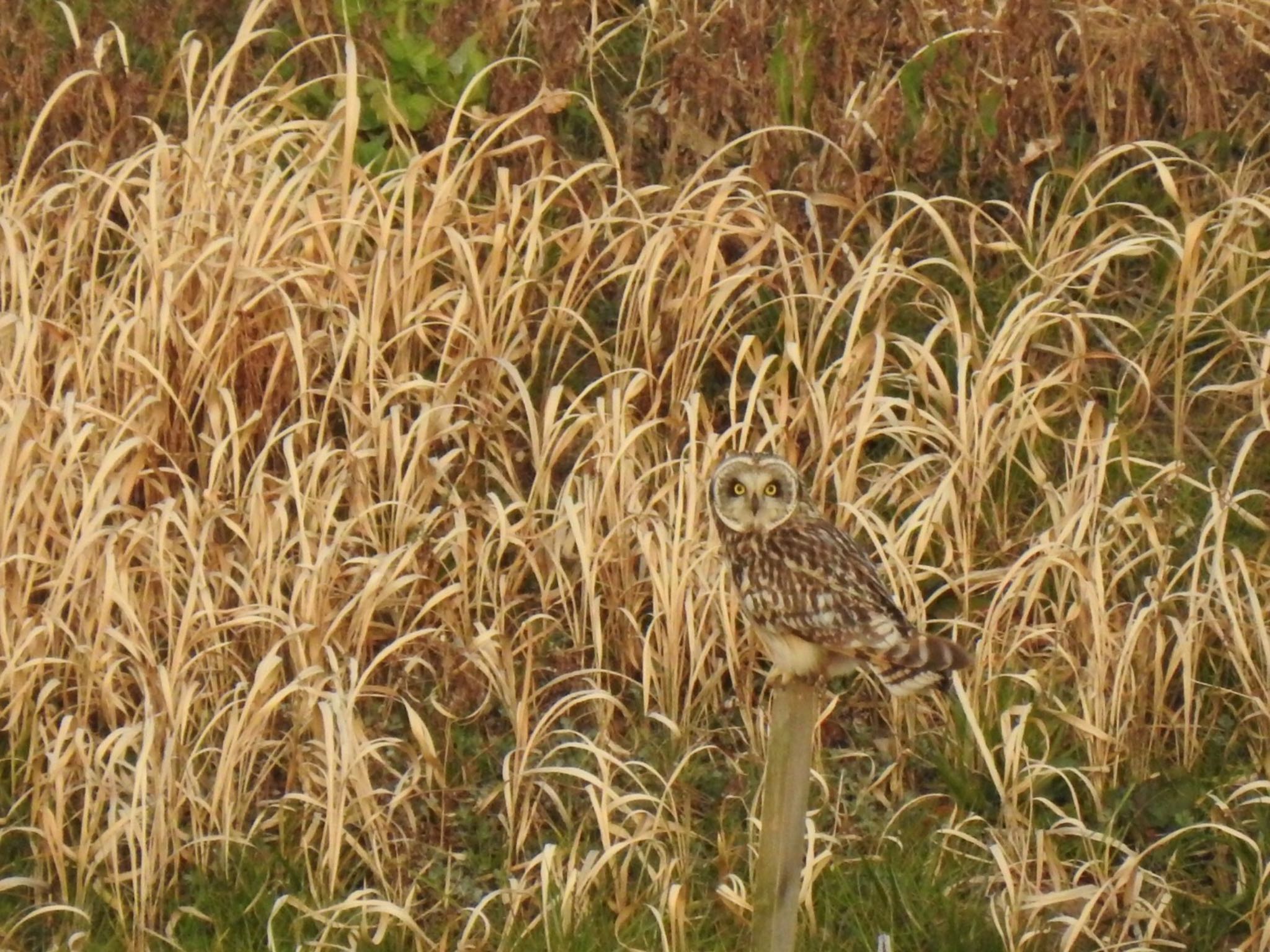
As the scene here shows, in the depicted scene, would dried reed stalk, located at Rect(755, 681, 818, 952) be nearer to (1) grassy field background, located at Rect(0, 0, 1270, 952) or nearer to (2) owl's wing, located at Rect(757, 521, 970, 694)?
(2) owl's wing, located at Rect(757, 521, 970, 694)

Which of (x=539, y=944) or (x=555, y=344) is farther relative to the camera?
(x=555, y=344)

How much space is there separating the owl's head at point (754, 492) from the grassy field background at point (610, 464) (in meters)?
0.89

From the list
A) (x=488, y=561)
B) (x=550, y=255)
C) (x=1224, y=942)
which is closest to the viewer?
(x=1224, y=942)

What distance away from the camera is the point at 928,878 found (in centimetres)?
468

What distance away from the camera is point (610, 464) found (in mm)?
Result: 5230

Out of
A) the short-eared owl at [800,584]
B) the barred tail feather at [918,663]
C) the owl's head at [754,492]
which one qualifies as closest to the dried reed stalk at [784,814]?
the barred tail feather at [918,663]

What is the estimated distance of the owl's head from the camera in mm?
3980

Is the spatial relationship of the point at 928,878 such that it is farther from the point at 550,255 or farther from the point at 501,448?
the point at 550,255

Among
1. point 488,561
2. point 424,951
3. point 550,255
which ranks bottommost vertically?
point 424,951

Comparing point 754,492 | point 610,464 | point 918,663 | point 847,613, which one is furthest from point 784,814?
point 610,464

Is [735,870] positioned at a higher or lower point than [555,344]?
lower

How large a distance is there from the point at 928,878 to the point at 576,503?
4.44 ft

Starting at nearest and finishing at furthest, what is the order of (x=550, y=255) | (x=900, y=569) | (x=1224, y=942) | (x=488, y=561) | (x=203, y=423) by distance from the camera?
1. (x=1224, y=942)
2. (x=900, y=569)
3. (x=488, y=561)
4. (x=203, y=423)
5. (x=550, y=255)

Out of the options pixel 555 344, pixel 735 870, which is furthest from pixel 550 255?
pixel 735 870
